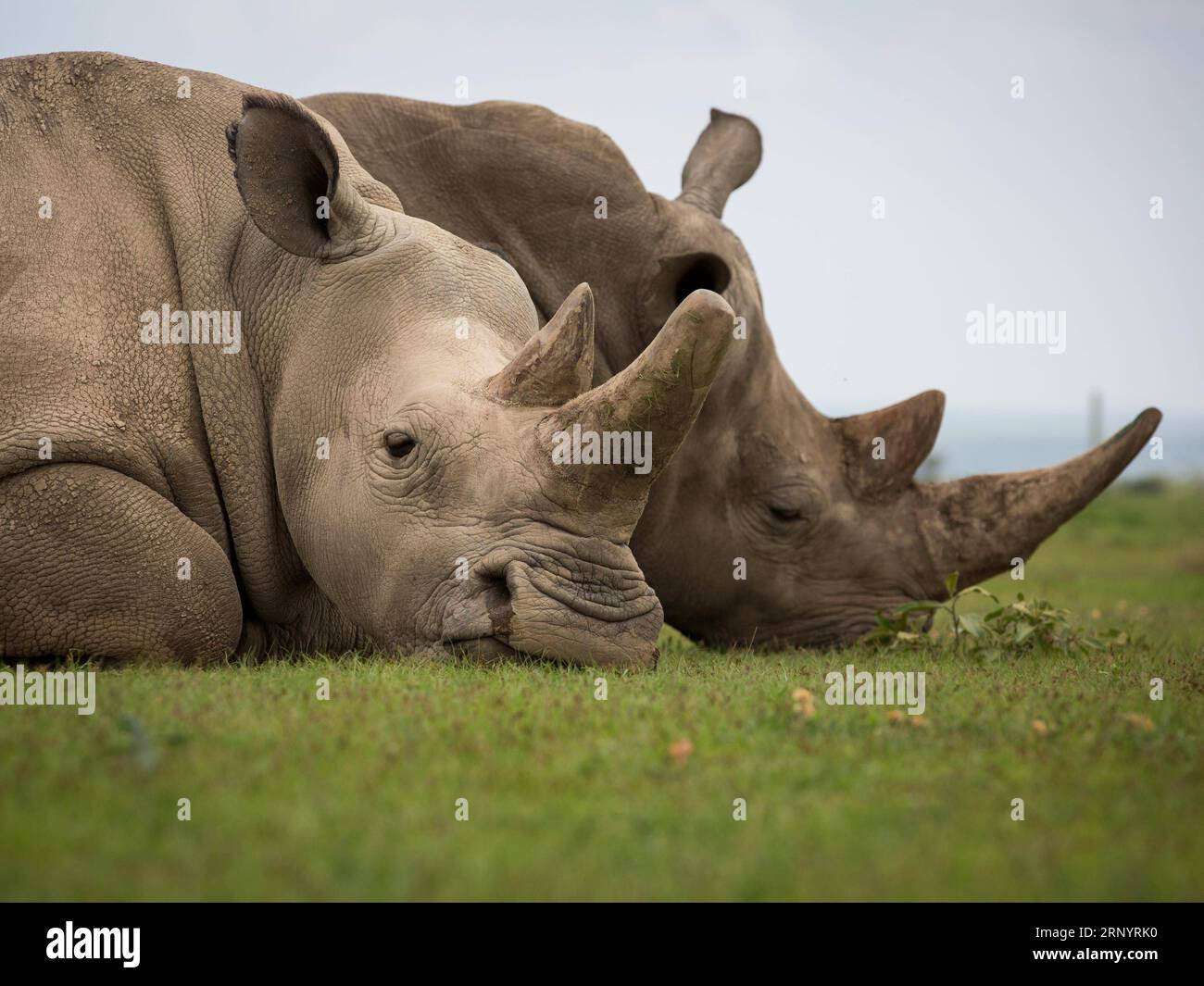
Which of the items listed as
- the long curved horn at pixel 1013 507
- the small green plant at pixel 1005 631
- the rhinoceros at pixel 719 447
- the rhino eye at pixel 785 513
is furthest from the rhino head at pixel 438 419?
the long curved horn at pixel 1013 507

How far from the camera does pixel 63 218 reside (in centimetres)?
589

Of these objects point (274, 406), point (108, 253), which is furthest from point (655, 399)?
point (108, 253)

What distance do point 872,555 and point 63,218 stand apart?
4.36 meters

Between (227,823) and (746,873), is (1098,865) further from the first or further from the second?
(227,823)

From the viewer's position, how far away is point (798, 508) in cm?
762

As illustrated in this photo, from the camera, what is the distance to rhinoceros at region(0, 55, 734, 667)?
5.19 m

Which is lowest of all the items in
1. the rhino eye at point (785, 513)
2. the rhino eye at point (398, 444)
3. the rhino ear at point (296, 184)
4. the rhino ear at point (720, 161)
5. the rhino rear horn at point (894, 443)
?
the rhino eye at point (785, 513)

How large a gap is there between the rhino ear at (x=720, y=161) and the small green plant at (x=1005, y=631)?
8.85ft

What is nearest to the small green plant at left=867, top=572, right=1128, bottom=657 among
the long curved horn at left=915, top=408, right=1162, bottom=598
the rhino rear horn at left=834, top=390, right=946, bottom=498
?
the long curved horn at left=915, top=408, right=1162, bottom=598

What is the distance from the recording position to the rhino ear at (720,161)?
8.32 meters

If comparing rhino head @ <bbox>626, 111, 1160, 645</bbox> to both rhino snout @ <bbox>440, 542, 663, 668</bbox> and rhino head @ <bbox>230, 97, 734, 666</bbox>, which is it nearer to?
rhino head @ <bbox>230, 97, 734, 666</bbox>
